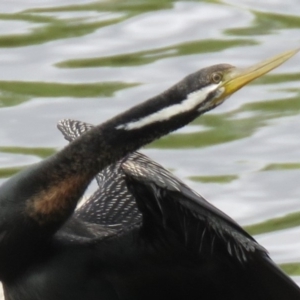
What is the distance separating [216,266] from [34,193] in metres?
0.88

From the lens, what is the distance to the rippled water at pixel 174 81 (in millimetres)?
10047

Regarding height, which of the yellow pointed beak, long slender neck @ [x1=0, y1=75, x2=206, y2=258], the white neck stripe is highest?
the yellow pointed beak

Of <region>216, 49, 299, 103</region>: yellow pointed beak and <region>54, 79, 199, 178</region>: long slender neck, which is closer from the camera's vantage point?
<region>54, 79, 199, 178</region>: long slender neck

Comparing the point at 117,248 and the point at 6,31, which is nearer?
the point at 117,248

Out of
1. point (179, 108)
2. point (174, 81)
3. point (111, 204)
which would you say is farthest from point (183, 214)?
point (174, 81)

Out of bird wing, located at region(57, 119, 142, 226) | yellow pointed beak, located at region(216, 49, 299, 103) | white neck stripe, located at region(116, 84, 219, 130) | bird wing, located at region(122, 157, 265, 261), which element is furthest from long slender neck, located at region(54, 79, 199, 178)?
bird wing, located at region(57, 119, 142, 226)

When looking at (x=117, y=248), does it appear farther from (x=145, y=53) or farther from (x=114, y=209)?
(x=145, y=53)

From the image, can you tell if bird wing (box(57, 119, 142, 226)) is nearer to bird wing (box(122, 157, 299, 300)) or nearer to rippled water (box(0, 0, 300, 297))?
bird wing (box(122, 157, 299, 300))

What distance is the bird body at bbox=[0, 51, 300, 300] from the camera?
6.35m

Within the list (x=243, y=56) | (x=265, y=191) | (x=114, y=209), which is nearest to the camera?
(x=114, y=209)

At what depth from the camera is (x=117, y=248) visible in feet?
21.9

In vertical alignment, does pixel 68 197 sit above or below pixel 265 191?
above

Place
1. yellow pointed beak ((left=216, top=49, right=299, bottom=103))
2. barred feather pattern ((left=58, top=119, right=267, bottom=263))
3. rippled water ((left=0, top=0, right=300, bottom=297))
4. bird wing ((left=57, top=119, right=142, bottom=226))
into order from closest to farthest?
1. barred feather pattern ((left=58, top=119, right=267, bottom=263))
2. yellow pointed beak ((left=216, top=49, right=299, bottom=103))
3. bird wing ((left=57, top=119, right=142, bottom=226))
4. rippled water ((left=0, top=0, right=300, bottom=297))

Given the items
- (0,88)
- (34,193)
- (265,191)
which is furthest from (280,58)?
(0,88)
